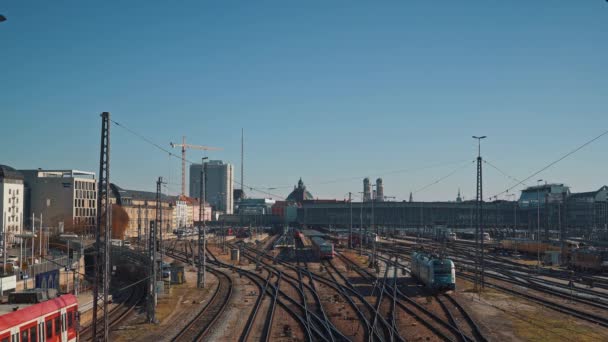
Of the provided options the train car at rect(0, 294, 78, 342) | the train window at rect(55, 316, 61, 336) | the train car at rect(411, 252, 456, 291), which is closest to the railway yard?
the train car at rect(411, 252, 456, 291)

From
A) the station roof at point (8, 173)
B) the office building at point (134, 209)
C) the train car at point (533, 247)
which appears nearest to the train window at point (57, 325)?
the train car at point (533, 247)

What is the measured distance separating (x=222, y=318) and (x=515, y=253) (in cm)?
6235

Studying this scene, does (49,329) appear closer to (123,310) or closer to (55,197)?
(123,310)

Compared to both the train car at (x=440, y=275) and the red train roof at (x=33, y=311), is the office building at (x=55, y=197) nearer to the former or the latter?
the train car at (x=440, y=275)

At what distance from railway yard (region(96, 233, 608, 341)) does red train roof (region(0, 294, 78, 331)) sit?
6202 millimetres

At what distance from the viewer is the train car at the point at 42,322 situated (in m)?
18.5

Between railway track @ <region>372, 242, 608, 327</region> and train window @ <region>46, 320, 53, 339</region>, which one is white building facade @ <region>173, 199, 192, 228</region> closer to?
railway track @ <region>372, 242, 608, 327</region>

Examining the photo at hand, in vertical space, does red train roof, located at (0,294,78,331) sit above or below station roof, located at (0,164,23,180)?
below

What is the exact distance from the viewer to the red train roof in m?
18.2

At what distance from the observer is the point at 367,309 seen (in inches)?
1384

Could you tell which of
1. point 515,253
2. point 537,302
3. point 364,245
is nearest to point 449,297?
point 537,302

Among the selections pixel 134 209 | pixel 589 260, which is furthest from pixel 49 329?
pixel 134 209

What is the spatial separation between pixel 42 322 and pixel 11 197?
294 ft

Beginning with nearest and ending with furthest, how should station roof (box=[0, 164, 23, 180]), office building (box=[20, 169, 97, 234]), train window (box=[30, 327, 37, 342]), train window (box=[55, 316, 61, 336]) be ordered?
train window (box=[30, 327, 37, 342]), train window (box=[55, 316, 61, 336]), station roof (box=[0, 164, 23, 180]), office building (box=[20, 169, 97, 234])
